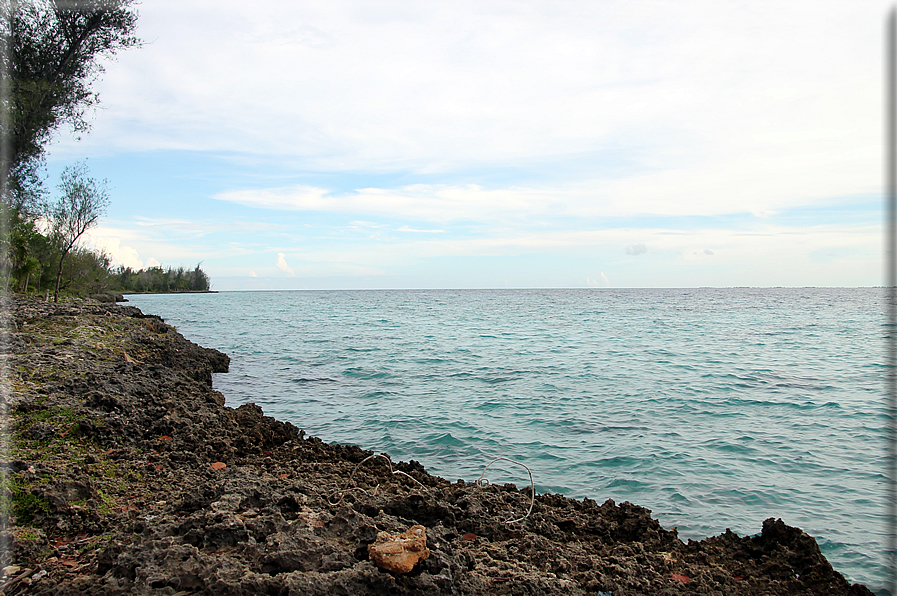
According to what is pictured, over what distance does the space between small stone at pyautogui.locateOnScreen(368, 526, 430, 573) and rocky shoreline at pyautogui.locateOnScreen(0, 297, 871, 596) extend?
2cm

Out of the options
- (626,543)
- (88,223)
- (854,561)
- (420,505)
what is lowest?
(854,561)

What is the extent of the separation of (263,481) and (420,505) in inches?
63.6

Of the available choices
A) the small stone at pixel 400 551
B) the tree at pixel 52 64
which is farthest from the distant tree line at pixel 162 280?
the small stone at pixel 400 551

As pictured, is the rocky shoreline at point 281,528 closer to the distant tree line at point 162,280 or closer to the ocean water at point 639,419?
the ocean water at point 639,419

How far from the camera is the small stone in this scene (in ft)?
10.8

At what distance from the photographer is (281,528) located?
3.82 m

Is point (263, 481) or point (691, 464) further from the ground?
point (263, 481)

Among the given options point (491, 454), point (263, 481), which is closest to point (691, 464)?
point (491, 454)

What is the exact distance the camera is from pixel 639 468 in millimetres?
8078

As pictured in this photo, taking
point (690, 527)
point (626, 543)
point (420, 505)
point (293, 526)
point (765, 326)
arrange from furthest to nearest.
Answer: point (765, 326) → point (690, 527) → point (626, 543) → point (420, 505) → point (293, 526)

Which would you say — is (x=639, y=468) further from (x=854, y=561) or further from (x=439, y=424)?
(x=439, y=424)

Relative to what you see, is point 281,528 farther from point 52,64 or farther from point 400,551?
point 52,64

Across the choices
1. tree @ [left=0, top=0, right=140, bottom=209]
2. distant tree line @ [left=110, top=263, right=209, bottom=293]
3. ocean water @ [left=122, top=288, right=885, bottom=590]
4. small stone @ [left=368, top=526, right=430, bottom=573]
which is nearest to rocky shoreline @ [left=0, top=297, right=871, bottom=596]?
small stone @ [left=368, top=526, right=430, bottom=573]

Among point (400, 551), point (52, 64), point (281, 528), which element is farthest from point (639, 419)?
point (52, 64)
